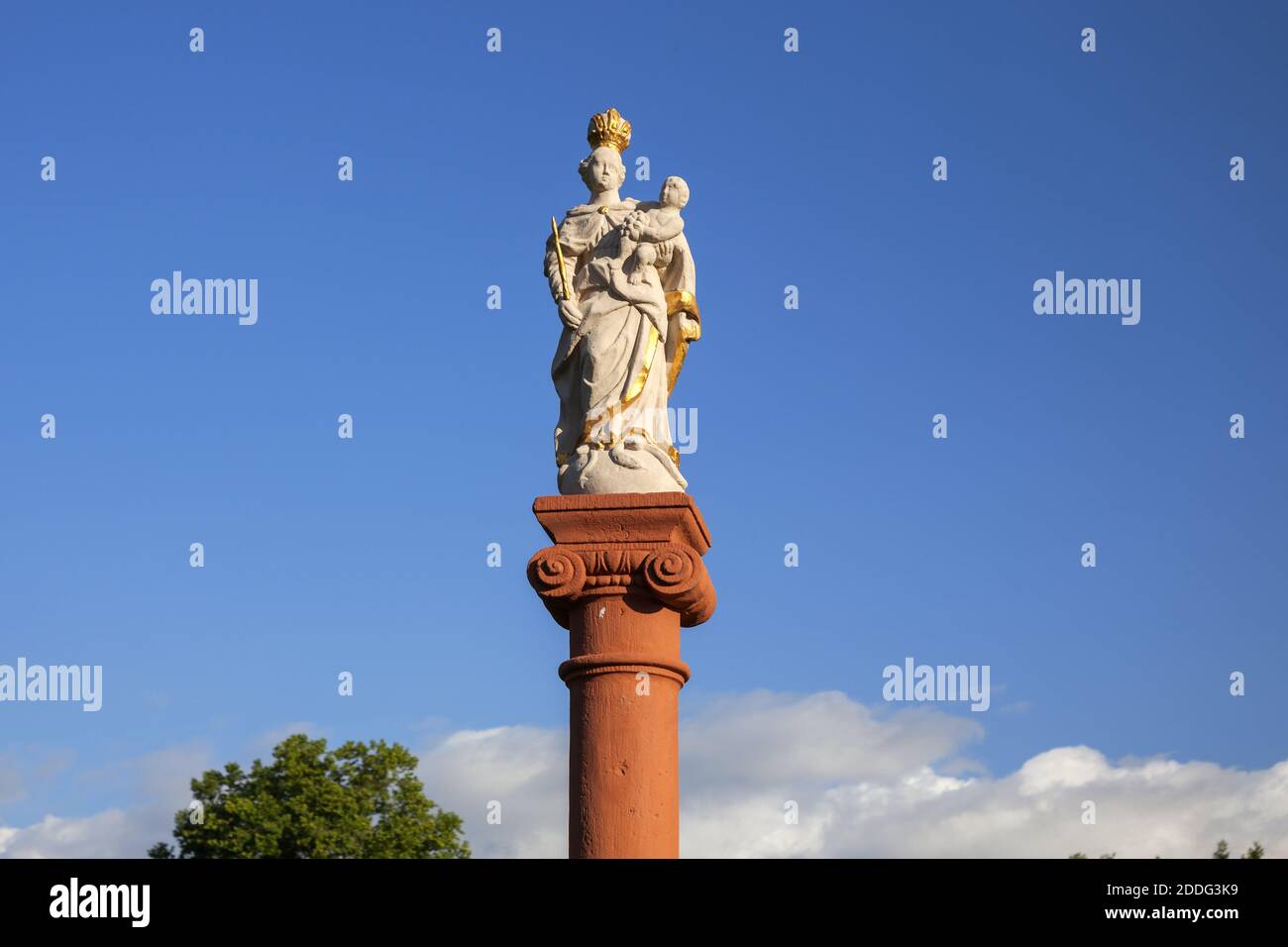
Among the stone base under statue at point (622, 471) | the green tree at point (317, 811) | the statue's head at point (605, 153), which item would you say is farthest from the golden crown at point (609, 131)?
the green tree at point (317, 811)

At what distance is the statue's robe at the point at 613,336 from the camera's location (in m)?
13.8

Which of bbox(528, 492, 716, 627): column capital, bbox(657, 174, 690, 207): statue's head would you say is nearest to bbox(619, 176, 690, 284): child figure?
bbox(657, 174, 690, 207): statue's head

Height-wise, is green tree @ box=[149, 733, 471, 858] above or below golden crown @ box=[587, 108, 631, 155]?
Result: below

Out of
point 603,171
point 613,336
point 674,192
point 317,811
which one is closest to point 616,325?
point 613,336

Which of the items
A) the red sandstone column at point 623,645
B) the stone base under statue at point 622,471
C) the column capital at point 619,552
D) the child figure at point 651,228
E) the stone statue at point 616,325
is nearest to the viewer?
the red sandstone column at point 623,645

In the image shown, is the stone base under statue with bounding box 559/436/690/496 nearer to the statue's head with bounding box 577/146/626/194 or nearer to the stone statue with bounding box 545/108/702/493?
the stone statue with bounding box 545/108/702/493

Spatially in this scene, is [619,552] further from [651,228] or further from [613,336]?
[651,228]

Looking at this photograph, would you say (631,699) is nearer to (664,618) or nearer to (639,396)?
(664,618)

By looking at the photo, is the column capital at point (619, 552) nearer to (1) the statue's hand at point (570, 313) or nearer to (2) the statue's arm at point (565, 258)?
(1) the statue's hand at point (570, 313)

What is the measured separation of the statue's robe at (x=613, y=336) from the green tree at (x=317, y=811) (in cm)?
2726

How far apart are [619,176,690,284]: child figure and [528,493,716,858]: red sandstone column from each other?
2.35m

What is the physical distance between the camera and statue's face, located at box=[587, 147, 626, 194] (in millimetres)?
14852
